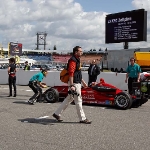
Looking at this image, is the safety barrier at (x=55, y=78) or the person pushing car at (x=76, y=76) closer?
the person pushing car at (x=76, y=76)

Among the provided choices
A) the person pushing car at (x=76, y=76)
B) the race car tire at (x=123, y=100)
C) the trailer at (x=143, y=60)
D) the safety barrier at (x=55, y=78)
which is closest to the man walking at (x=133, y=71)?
the race car tire at (x=123, y=100)

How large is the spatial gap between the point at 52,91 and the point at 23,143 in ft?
18.8

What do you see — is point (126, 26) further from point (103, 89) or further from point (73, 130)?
point (73, 130)

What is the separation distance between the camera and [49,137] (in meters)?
6.26

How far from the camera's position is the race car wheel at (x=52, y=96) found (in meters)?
11.4

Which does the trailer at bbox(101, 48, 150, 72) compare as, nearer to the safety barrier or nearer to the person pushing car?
the safety barrier

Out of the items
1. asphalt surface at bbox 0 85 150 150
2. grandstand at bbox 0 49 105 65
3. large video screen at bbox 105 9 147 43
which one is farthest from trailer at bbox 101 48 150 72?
asphalt surface at bbox 0 85 150 150

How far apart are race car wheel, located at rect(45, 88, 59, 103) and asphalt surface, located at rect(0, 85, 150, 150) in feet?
4.87

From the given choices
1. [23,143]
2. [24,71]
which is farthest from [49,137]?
[24,71]

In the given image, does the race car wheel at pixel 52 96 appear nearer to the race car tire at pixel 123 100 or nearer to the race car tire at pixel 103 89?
the race car tire at pixel 103 89

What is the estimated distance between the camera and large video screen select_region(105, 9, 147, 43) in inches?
1235

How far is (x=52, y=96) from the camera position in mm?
Answer: 11469

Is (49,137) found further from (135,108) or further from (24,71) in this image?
(24,71)

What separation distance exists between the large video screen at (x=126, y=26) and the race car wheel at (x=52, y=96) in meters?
21.5
